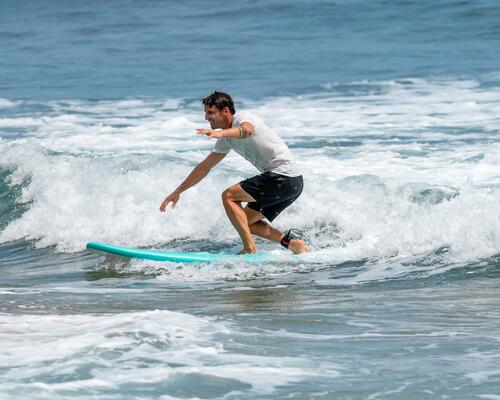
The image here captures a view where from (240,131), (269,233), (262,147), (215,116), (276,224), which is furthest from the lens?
(276,224)

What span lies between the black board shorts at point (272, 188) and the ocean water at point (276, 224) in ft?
1.90

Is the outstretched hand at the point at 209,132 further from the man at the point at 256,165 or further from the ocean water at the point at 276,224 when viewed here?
the ocean water at the point at 276,224

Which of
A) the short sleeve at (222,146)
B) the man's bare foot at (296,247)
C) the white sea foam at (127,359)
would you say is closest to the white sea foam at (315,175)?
the man's bare foot at (296,247)

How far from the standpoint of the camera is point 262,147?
347 inches

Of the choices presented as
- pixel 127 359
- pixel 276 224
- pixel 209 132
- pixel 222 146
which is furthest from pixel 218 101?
pixel 127 359

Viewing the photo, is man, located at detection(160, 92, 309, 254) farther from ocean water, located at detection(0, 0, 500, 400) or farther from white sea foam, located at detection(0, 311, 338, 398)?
white sea foam, located at detection(0, 311, 338, 398)

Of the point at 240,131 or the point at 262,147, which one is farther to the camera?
the point at 262,147

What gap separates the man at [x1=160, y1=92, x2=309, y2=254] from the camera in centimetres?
861

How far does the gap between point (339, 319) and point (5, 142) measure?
420 inches

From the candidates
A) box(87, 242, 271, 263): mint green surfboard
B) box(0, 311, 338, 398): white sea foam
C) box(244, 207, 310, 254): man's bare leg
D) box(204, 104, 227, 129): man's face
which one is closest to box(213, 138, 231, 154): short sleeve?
box(204, 104, 227, 129): man's face

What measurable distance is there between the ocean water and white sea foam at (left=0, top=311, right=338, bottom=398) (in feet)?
0.06

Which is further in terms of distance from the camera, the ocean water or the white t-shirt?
the white t-shirt

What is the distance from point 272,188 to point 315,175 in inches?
162

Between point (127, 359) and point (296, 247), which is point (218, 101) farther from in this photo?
point (127, 359)
